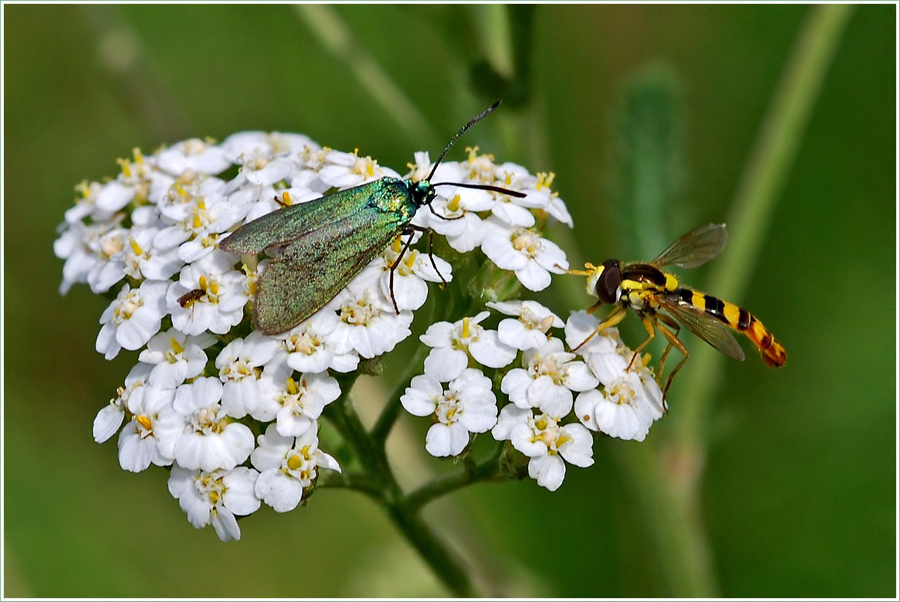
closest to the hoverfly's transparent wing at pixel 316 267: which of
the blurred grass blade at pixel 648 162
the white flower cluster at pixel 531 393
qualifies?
the white flower cluster at pixel 531 393

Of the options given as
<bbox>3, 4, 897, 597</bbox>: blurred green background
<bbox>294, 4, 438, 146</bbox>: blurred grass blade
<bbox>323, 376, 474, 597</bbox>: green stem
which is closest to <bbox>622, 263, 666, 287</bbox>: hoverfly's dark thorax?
<bbox>323, 376, 474, 597</bbox>: green stem

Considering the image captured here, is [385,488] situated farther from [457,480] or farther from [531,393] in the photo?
[531,393]

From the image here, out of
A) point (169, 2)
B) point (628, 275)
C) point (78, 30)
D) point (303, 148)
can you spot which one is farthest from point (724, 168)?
point (78, 30)

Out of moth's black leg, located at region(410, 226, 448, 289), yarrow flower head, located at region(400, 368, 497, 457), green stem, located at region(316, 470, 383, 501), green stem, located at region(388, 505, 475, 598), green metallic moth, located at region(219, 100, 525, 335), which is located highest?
green metallic moth, located at region(219, 100, 525, 335)

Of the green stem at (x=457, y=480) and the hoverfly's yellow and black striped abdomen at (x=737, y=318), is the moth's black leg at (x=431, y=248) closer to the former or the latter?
the green stem at (x=457, y=480)

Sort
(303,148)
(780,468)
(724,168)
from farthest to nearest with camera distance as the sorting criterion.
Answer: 1. (724,168)
2. (780,468)
3. (303,148)

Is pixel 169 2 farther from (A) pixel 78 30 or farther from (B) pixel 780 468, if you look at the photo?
(B) pixel 780 468

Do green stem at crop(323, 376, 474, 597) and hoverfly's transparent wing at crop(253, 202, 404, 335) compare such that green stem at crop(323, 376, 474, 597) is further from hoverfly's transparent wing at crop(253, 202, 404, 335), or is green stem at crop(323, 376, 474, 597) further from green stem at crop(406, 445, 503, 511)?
hoverfly's transparent wing at crop(253, 202, 404, 335)
